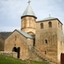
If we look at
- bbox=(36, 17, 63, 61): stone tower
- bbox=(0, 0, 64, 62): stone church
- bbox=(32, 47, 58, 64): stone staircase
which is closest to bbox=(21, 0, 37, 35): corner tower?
bbox=(0, 0, 64, 62): stone church

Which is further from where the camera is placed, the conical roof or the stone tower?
the conical roof

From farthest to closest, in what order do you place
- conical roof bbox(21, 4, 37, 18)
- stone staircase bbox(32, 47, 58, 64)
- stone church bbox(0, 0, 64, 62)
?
conical roof bbox(21, 4, 37, 18)
stone church bbox(0, 0, 64, 62)
stone staircase bbox(32, 47, 58, 64)

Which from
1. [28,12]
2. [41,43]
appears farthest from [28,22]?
[41,43]

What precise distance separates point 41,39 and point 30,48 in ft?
10.8

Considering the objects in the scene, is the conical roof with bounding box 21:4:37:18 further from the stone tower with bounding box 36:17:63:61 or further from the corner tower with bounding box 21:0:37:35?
the stone tower with bounding box 36:17:63:61

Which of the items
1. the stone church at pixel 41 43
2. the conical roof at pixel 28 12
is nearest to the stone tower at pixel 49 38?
the stone church at pixel 41 43

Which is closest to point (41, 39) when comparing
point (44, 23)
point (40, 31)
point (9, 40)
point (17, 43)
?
point (40, 31)

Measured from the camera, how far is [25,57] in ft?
91.5

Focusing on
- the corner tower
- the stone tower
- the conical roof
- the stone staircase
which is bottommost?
the stone staircase

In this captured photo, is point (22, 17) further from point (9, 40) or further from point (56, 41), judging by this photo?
point (56, 41)

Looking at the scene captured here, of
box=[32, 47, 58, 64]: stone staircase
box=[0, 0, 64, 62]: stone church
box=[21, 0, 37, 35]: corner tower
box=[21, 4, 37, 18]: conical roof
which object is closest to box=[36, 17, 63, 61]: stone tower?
box=[0, 0, 64, 62]: stone church

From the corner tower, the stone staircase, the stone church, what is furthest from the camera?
the corner tower

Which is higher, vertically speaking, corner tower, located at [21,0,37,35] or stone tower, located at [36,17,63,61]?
corner tower, located at [21,0,37,35]

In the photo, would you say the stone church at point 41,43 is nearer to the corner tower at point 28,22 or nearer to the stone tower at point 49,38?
the stone tower at point 49,38
